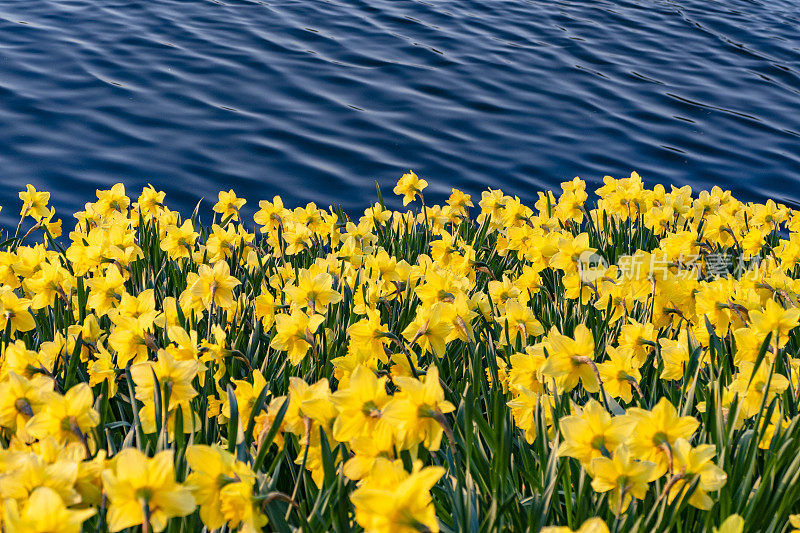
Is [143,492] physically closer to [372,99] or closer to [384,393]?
[384,393]

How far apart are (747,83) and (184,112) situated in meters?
7.01

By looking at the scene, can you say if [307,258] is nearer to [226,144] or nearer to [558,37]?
[226,144]

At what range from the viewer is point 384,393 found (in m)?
1.64

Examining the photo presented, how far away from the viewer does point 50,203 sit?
20.3 feet

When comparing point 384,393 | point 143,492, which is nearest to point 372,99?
point 384,393

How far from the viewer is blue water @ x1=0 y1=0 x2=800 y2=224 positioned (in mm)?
7078

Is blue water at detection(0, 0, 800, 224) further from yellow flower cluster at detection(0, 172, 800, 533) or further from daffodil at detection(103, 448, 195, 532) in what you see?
daffodil at detection(103, 448, 195, 532)

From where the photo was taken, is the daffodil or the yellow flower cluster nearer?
the daffodil

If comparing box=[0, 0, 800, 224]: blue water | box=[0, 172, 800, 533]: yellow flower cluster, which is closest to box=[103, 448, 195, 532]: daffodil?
box=[0, 172, 800, 533]: yellow flower cluster

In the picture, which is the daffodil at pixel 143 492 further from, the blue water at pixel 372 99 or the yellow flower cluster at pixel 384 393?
the blue water at pixel 372 99

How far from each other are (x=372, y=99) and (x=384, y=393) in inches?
287

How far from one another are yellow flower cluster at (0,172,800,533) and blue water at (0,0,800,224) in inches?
135

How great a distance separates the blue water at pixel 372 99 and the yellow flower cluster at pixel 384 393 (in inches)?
135

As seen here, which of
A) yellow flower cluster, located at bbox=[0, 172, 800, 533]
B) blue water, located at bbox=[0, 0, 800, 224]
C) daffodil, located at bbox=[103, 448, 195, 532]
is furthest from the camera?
blue water, located at bbox=[0, 0, 800, 224]
